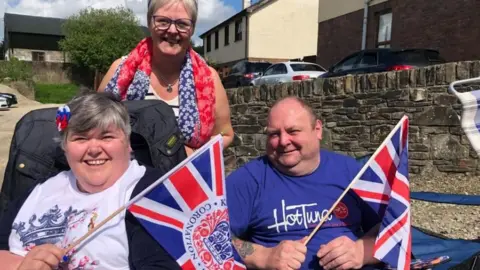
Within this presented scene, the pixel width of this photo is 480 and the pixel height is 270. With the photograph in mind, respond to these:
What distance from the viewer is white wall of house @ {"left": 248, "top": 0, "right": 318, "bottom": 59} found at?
98.8 ft

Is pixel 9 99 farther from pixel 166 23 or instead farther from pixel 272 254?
pixel 272 254

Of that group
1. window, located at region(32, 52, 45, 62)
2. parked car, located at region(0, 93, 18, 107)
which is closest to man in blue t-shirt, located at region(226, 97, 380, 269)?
parked car, located at region(0, 93, 18, 107)

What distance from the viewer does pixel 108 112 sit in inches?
77.5

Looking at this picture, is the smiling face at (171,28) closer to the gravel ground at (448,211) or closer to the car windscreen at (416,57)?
the gravel ground at (448,211)

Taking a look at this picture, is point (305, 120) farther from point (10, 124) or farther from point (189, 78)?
point (10, 124)

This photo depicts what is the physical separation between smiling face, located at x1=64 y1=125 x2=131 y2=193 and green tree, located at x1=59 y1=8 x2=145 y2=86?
3518cm

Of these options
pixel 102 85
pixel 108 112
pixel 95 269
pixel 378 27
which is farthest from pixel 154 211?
pixel 378 27

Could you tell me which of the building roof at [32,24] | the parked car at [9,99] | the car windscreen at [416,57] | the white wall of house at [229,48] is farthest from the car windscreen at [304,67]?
the building roof at [32,24]

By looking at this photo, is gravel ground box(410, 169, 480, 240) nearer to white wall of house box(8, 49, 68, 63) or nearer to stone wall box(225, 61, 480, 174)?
stone wall box(225, 61, 480, 174)

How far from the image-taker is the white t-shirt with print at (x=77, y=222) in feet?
A: 6.10

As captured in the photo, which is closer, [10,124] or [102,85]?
[102,85]

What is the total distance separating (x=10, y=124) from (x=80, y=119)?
1396cm

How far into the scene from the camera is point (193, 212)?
1935 mm

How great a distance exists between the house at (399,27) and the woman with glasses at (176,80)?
1079 centimetres
